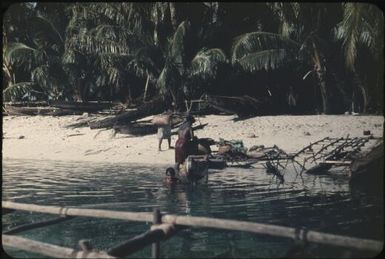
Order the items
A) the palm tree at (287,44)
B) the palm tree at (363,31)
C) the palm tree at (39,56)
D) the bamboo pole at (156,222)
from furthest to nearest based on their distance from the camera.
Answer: the palm tree at (39,56) < the palm tree at (287,44) < the palm tree at (363,31) < the bamboo pole at (156,222)

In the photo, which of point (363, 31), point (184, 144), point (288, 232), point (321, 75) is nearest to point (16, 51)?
point (321, 75)

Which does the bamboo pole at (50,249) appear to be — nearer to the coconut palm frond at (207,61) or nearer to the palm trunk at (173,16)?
the coconut palm frond at (207,61)

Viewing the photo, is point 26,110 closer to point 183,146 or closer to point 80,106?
point 80,106

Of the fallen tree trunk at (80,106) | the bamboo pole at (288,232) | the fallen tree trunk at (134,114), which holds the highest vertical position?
the fallen tree trunk at (80,106)

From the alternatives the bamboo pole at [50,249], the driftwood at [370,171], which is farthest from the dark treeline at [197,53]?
the bamboo pole at [50,249]

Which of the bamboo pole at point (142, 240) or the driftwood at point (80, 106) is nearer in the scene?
the bamboo pole at point (142, 240)

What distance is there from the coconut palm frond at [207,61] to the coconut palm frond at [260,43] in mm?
1018

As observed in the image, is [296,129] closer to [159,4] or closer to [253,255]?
[159,4]

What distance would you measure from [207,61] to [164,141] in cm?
559

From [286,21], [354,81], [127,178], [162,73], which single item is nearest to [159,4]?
[162,73]

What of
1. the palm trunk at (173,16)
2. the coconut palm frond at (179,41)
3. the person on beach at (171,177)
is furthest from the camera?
the palm trunk at (173,16)

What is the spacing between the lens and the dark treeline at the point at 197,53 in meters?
25.6

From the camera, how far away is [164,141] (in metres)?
23.2

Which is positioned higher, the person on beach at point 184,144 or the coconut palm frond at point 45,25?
the coconut palm frond at point 45,25
